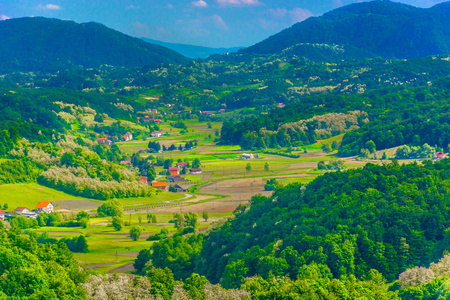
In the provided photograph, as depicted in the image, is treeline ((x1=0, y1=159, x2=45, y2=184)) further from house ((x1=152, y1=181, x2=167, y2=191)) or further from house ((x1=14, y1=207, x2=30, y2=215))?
house ((x1=152, y1=181, x2=167, y2=191))

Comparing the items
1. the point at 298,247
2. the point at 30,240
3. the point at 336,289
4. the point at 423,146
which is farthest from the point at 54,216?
the point at 423,146

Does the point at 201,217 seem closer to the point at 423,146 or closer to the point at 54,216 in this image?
the point at 54,216

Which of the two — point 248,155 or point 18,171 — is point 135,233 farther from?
point 248,155

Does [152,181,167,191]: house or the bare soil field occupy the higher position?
[152,181,167,191]: house

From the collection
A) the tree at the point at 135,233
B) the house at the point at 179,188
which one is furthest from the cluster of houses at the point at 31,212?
the house at the point at 179,188

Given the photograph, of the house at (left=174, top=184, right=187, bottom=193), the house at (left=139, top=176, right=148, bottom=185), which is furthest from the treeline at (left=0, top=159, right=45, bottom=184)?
the house at (left=174, top=184, right=187, bottom=193)

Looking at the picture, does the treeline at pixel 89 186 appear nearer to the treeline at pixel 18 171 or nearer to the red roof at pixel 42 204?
the treeline at pixel 18 171

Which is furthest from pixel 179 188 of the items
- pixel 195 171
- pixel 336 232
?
pixel 336 232
